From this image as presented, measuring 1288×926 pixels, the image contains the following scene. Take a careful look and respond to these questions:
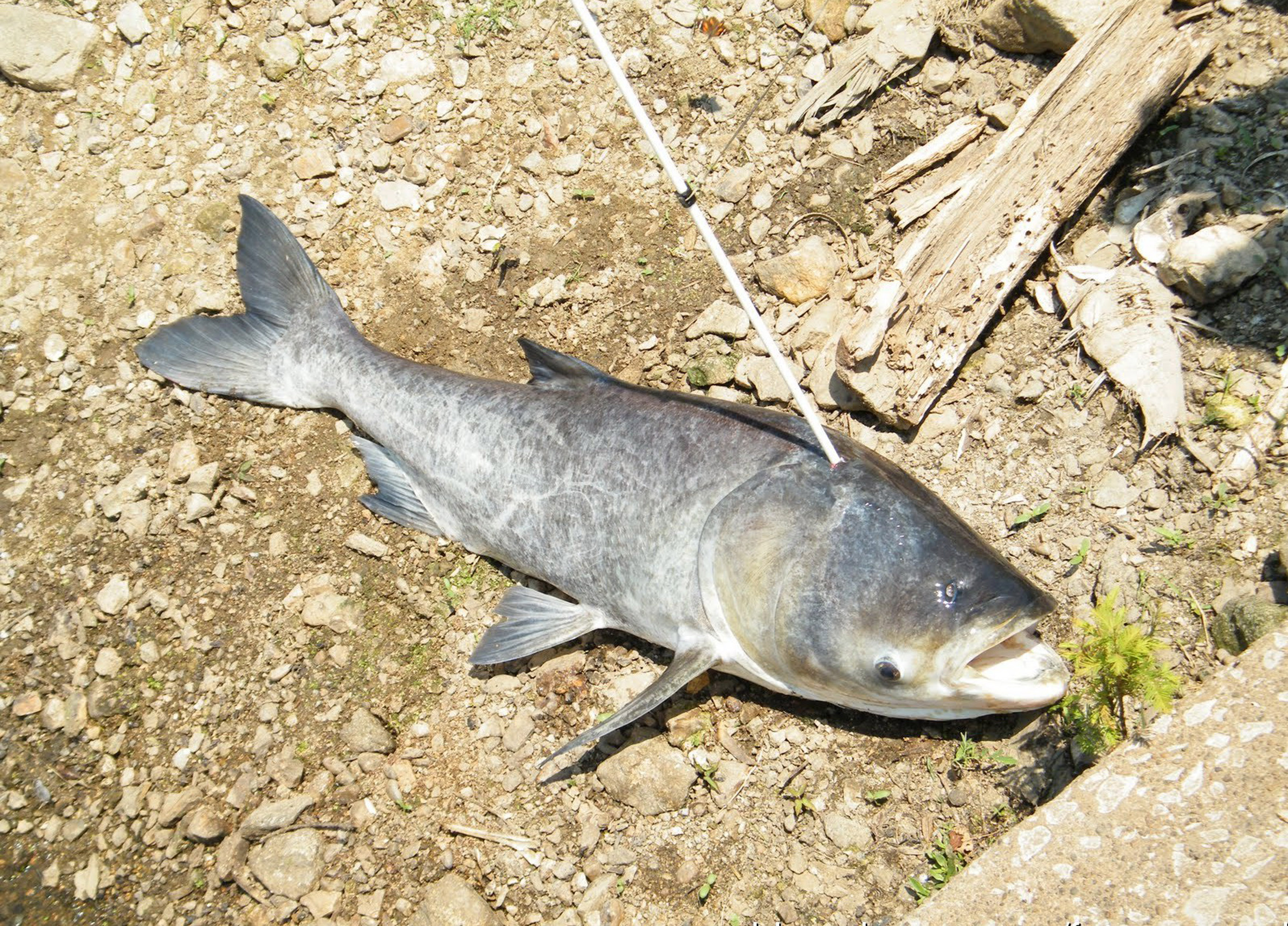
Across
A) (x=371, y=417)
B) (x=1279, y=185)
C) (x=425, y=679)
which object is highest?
(x=1279, y=185)

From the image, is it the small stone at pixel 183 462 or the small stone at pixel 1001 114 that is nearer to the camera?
the small stone at pixel 1001 114

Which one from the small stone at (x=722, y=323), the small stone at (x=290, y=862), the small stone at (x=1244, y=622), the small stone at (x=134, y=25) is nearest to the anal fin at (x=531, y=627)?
the small stone at (x=290, y=862)

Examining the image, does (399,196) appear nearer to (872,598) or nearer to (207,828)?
(207,828)

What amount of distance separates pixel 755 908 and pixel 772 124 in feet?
13.0

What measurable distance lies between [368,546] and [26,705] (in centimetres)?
191

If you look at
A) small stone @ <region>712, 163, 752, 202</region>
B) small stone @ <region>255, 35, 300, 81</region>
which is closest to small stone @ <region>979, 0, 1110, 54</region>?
small stone @ <region>712, 163, 752, 202</region>

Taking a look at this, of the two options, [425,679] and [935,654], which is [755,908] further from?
[425,679]

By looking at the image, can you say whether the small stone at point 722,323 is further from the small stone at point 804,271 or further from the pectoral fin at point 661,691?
the pectoral fin at point 661,691

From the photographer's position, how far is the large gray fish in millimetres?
3354

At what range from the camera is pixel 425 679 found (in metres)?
4.51

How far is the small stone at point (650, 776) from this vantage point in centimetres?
400

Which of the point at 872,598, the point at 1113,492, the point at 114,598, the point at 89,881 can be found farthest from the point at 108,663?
the point at 1113,492

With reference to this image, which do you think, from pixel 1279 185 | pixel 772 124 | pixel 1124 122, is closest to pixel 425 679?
pixel 772 124

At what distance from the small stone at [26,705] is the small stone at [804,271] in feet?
14.4
